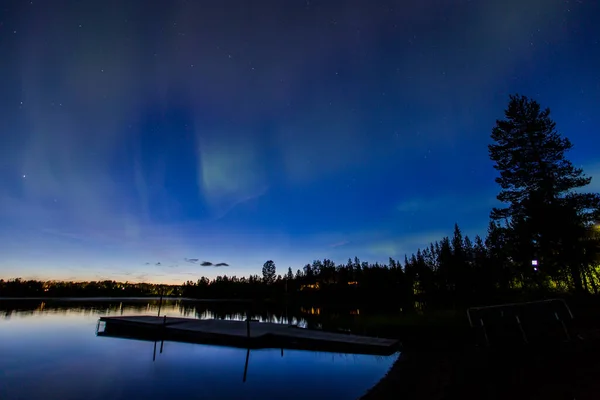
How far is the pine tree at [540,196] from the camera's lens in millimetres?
25688

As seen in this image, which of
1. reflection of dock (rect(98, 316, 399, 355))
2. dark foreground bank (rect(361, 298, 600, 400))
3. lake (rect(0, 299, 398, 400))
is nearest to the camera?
dark foreground bank (rect(361, 298, 600, 400))

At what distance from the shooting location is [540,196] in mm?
27250

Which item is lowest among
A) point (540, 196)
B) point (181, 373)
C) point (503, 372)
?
point (181, 373)

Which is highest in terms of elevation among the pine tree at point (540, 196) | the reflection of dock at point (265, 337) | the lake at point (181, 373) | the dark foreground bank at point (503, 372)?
the pine tree at point (540, 196)

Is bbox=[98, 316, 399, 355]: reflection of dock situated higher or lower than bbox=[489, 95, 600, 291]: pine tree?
lower

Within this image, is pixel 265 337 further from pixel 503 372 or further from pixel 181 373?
pixel 503 372

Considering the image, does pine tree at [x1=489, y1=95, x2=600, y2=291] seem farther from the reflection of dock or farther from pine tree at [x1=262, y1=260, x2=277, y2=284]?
pine tree at [x1=262, y1=260, x2=277, y2=284]

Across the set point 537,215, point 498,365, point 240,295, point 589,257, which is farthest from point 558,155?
point 240,295

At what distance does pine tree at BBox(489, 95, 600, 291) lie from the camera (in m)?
25.7

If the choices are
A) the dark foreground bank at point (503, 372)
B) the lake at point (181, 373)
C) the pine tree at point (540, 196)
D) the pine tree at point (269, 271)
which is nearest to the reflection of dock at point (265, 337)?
the lake at point (181, 373)

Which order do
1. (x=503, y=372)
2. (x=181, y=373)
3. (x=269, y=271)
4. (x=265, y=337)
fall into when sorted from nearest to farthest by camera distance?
(x=503, y=372), (x=181, y=373), (x=265, y=337), (x=269, y=271)

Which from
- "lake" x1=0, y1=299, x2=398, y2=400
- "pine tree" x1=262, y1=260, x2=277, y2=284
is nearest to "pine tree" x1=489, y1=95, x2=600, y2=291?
"lake" x1=0, y1=299, x2=398, y2=400

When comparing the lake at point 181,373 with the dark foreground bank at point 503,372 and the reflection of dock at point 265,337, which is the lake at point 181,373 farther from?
the dark foreground bank at point 503,372

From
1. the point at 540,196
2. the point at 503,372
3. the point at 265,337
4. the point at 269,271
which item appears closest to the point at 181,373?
the point at 265,337
